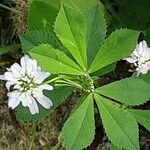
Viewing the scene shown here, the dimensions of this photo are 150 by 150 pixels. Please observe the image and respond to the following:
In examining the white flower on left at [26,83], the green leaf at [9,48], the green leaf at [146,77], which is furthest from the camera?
the green leaf at [9,48]

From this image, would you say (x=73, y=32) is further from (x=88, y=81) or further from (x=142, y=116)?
(x=142, y=116)

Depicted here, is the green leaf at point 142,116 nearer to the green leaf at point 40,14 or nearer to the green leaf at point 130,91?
the green leaf at point 130,91

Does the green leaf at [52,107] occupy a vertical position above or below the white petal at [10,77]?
below

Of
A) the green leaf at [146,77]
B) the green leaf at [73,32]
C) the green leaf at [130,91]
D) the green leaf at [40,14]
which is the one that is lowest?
the green leaf at [130,91]

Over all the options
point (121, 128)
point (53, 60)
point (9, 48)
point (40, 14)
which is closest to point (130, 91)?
point (121, 128)

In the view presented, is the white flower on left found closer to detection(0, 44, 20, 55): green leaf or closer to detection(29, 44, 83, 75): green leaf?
detection(29, 44, 83, 75): green leaf

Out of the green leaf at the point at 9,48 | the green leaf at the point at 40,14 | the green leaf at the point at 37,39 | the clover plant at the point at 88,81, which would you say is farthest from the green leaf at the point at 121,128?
the green leaf at the point at 9,48
